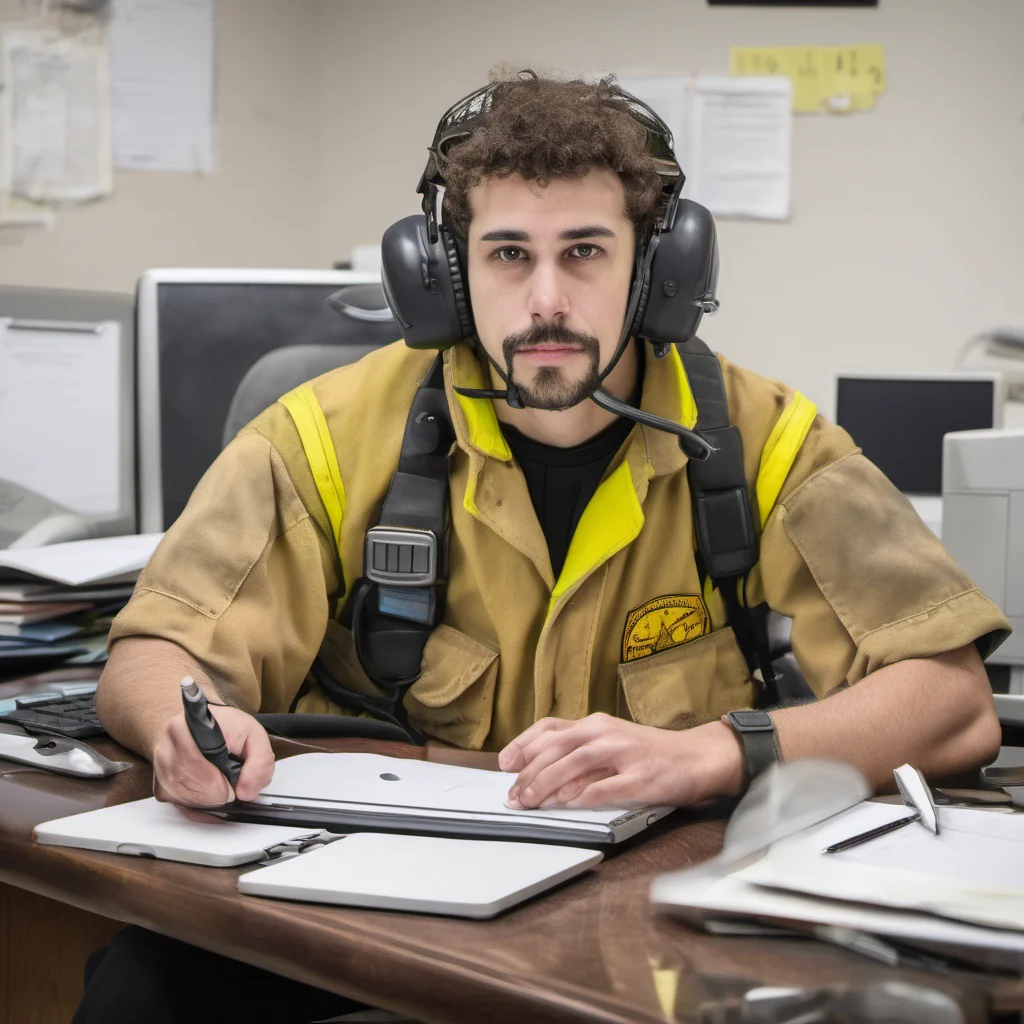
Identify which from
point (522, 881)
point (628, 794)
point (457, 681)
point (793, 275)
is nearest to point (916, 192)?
point (793, 275)

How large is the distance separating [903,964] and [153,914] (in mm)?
409

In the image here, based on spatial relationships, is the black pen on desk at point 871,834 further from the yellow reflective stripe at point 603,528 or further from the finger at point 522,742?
the yellow reflective stripe at point 603,528

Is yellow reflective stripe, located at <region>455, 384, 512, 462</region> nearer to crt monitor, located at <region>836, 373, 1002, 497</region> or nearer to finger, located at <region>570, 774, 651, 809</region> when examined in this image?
finger, located at <region>570, 774, 651, 809</region>

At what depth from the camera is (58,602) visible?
1.32 m

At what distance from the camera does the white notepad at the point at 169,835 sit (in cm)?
75

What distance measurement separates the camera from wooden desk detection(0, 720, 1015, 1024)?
0.57m

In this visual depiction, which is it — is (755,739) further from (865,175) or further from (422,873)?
(865,175)

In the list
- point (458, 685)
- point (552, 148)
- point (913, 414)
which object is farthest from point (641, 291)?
point (913, 414)

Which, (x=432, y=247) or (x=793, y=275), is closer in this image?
(x=432, y=247)

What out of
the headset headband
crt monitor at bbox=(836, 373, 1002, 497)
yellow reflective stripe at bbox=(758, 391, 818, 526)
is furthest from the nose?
crt monitor at bbox=(836, 373, 1002, 497)

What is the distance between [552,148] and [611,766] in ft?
1.90

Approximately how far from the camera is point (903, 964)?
0.59m

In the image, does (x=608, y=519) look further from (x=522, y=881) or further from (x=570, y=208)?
(x=522, y=881)

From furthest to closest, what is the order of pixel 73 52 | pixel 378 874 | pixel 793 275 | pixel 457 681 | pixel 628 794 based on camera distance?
pixel 793 275 < pixel 73 52 < pixel 457 681 < pixel 628 794 < pixel 378 874
